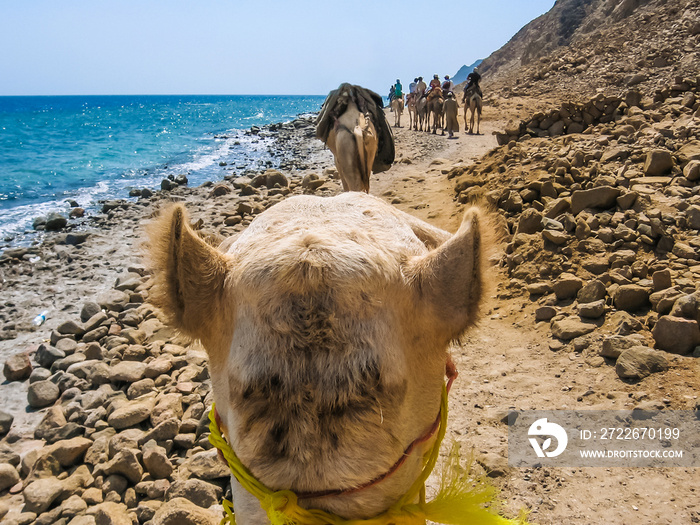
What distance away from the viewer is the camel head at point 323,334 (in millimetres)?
1199

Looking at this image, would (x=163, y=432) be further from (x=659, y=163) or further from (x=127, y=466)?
(x=659, y=163)

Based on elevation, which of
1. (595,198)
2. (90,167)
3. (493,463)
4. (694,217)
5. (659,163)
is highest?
(90,167)

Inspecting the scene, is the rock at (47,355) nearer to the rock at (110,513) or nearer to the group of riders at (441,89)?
the rock at (110,513)

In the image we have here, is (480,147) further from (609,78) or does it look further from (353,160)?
(353,160)

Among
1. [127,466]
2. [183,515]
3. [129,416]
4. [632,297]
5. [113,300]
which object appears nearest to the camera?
[183,515]

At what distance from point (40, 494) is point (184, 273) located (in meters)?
3.31

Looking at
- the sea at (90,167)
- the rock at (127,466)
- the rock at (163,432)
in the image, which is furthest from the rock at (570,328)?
the sea at (90,167)

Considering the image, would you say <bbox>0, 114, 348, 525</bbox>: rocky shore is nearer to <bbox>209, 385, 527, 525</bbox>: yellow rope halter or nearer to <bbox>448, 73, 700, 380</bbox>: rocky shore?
<bbox>209, 385, 527, 525</bbox>: yellow rope halter

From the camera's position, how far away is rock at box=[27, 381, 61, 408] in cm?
521

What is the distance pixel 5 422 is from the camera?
4824 mm

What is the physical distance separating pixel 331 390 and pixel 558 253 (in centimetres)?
551

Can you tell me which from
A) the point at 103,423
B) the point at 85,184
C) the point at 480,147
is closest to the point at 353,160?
the point at 103,423

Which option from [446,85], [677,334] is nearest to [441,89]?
[446,85]

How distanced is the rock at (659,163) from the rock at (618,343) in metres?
3.28
